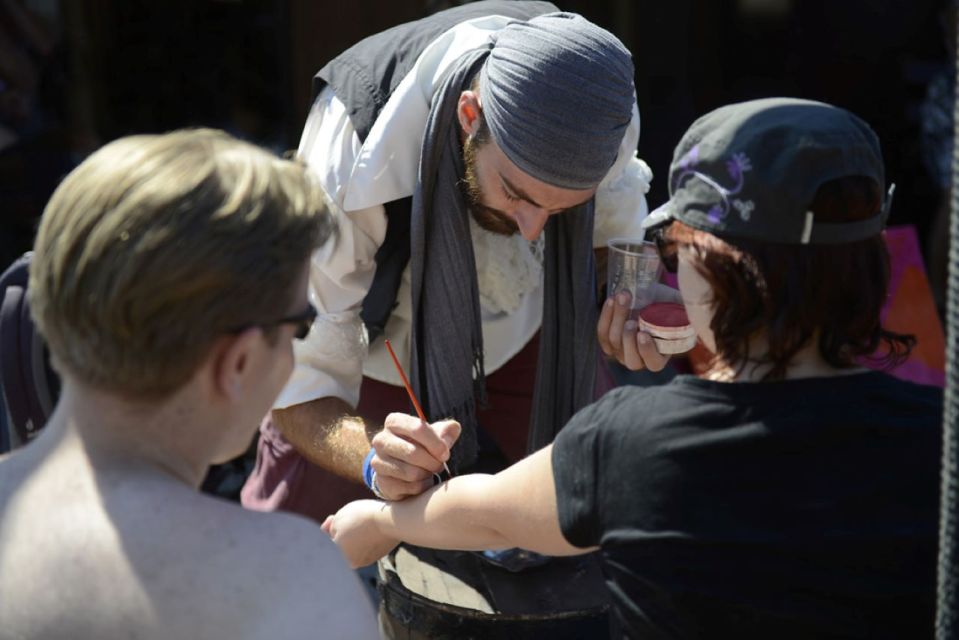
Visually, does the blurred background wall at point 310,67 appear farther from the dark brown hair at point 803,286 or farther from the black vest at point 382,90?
the dark brown hair at point 803,286

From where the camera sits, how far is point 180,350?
122cm

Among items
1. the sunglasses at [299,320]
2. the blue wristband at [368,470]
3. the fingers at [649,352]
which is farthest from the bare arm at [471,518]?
the fingers at [649,352]

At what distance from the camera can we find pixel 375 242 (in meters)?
2.42

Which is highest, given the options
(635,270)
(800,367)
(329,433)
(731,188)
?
(731,188)

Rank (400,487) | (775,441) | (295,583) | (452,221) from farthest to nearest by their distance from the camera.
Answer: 1. (452,221)
2. (400,487)
3. (775,441)
4. (295,583)

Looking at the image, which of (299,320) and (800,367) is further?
(800,367)

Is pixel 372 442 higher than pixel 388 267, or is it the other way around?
pixel 388 267

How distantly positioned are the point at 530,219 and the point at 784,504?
3.45 feet

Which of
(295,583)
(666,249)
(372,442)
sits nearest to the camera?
(295,583)

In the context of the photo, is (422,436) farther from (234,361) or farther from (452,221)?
(234,361)

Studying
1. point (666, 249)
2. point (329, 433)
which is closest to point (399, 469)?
point (329, 433)

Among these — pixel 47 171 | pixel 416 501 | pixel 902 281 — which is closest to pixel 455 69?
pixel 416 501

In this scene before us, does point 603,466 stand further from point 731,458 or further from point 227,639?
point 227,639

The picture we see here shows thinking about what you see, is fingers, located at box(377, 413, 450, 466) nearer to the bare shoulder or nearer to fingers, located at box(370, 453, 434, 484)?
fingers, located at box(370, 453, 434, 484)
